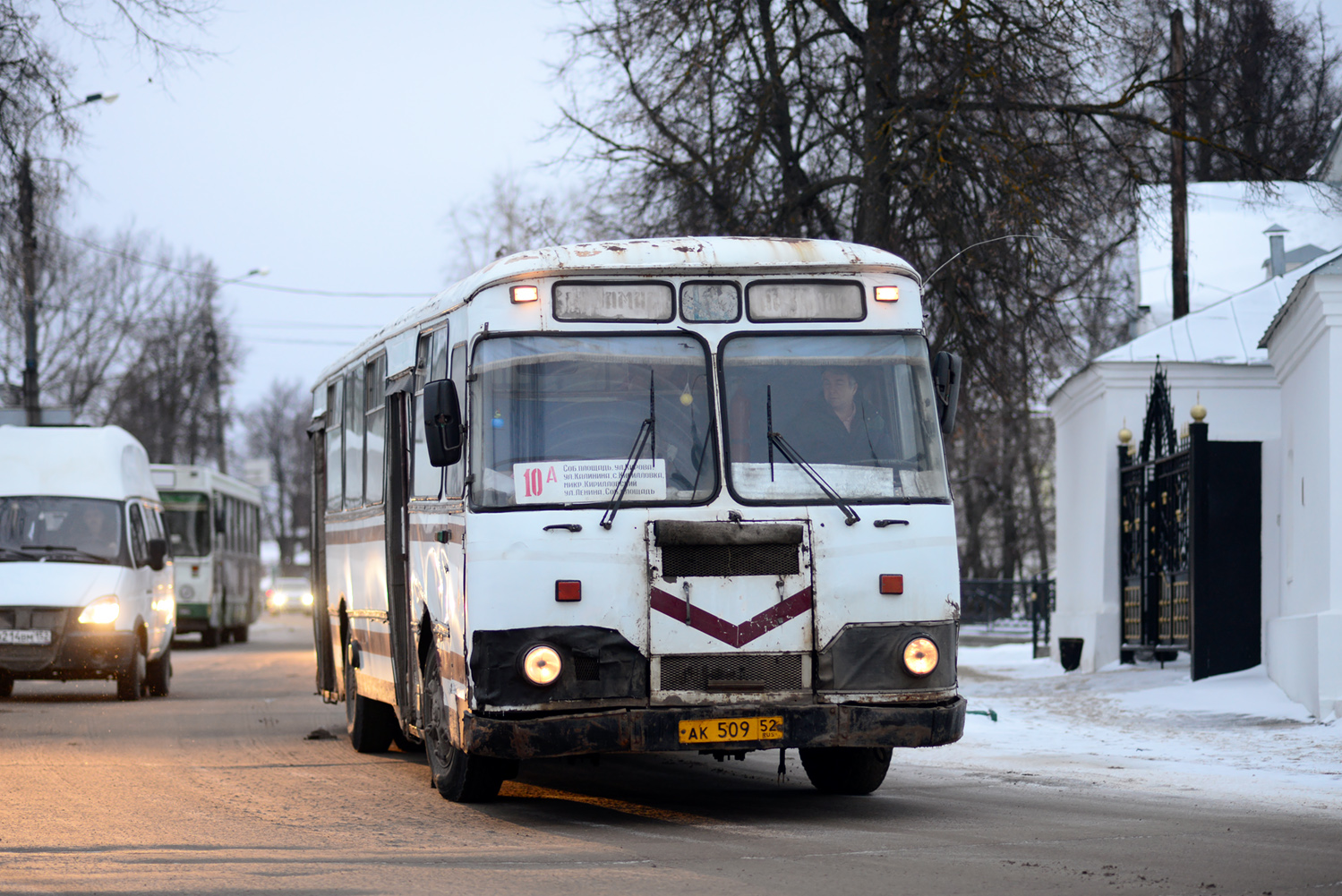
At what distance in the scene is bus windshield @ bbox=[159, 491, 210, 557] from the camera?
35938mm

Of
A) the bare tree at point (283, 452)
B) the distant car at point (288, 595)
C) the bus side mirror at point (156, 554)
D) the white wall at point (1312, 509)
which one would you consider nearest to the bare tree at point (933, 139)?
the white wall at point (1312, 509)

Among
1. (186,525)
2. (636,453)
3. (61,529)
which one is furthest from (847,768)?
(186,525)

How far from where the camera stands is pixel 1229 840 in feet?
28.5

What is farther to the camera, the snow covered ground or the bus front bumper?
the snow covered ground

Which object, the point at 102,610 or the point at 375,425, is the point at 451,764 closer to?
the point at 375,425

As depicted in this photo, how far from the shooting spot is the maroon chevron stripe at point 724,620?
29.4ft

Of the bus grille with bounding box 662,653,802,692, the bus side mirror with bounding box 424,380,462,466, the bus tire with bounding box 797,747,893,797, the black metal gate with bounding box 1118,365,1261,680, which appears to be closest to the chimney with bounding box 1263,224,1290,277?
the black metal gate with bounding box 1118,365,1261,680

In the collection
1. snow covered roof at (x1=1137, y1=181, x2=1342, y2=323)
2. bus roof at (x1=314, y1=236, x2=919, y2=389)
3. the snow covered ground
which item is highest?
snow covered roof at (x1=1137, y1=181, x2=1342, y2=323)

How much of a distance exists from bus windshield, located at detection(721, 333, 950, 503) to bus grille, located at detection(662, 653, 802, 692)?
Answer: 0.79 meters

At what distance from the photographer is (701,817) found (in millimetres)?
9680

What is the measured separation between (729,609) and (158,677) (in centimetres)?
1424

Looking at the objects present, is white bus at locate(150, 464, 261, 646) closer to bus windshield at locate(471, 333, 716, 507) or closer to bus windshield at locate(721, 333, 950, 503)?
bus windshield at locate(471, 333, 716, 507)

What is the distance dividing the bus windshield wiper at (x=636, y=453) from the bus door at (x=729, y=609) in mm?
216

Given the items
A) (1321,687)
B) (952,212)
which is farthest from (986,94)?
(1321,687)
